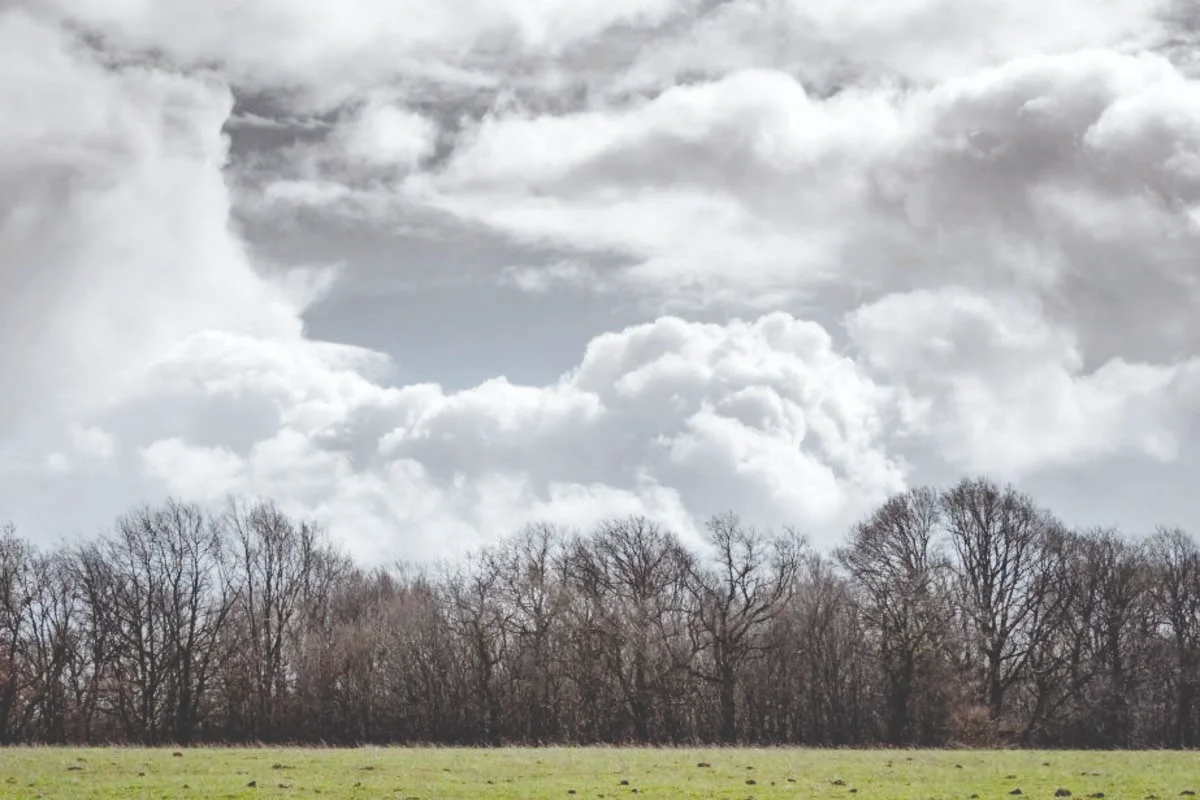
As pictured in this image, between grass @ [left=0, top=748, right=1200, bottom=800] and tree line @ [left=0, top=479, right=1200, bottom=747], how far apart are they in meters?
30.4

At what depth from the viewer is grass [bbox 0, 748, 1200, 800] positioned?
79.9 ft

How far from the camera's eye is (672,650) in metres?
71.8

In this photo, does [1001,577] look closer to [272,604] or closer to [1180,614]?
[1180,614]

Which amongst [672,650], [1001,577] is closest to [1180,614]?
[1001,577]

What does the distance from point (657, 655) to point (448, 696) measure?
14.3 meters

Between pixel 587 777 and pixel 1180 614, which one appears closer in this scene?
pixel 587 777

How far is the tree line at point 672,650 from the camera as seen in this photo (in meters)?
70.1

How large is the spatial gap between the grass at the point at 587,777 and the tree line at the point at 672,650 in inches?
1197

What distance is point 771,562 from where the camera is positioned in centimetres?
7675

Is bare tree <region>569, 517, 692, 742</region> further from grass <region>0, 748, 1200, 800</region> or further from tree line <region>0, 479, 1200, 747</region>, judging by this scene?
grass <region>0, 748, 1200, 800</region>

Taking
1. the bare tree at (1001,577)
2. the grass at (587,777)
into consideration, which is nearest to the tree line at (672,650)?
the bare tree at (1001,577)

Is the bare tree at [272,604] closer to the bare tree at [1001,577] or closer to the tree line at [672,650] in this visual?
the tree line at [672,650]

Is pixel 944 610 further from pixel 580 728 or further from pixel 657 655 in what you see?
pixel 580 728

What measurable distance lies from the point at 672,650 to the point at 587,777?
4284cm
